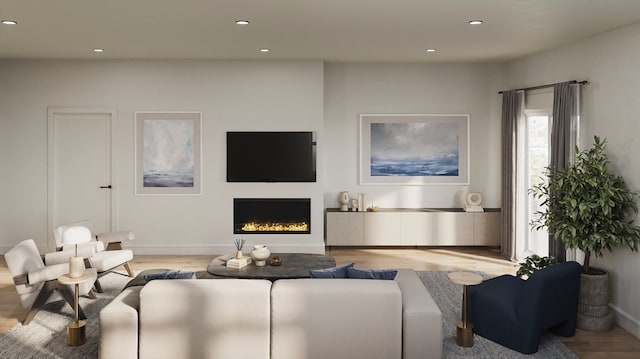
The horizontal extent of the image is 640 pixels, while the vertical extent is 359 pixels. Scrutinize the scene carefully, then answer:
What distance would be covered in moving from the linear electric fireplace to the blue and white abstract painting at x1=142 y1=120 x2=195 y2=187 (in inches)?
32.6

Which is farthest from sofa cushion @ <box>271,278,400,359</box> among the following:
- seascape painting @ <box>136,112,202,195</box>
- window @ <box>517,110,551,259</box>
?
seascape painting @ <box>136,112,202,195</box>

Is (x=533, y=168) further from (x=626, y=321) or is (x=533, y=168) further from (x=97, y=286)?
(x=97, y=286)

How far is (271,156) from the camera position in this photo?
7.70 m

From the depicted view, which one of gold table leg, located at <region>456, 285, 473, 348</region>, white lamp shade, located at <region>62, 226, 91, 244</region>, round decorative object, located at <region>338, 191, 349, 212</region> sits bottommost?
gold table leg, located at <region>456, 285, 473, 348</region>

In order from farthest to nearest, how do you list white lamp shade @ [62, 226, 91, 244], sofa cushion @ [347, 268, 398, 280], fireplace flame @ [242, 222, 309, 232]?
fireplace flame @ [242, 222, 309, 232] < white lamp shade @ [62, 226, 91, 244] < sofa cushion @ [347, 268, 398, 280]

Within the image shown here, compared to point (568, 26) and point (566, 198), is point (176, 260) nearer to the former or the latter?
point (566, 198)

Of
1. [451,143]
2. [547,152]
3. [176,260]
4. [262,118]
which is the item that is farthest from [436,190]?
[176,260]

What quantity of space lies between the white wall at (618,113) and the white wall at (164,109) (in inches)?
136

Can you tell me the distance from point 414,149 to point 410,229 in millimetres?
1244

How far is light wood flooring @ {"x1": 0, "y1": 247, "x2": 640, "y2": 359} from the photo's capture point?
4.90m

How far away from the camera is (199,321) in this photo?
3.60 m

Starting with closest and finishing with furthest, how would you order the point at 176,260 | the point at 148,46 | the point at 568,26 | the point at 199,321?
the point at 199,321
the point at 568,26
the point at 148,46
the point at 176,260

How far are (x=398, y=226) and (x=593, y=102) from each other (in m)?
3.31

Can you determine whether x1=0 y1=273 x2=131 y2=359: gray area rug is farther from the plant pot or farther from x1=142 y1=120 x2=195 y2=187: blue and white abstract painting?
the plant pot
